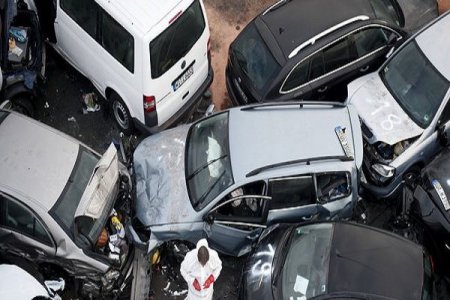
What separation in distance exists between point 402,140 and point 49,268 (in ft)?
16.1

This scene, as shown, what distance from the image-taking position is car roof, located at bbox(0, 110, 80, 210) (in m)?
8.68

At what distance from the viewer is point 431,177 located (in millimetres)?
9211

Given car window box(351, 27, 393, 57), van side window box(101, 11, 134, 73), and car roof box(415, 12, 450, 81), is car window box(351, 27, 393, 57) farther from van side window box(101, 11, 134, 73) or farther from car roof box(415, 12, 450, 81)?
van side window box(101, 11, 134, 73)

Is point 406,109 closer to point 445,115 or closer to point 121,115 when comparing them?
point 445,115

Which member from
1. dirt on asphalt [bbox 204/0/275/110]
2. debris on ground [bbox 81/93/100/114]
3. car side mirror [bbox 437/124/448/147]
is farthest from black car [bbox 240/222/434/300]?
debris on ground [bbox 81/93/100/114]

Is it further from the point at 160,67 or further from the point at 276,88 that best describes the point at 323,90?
the point at 160,67

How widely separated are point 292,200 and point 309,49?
2.28 metres

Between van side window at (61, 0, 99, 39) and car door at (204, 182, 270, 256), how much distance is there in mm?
3102

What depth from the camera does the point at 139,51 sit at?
939 centimetres

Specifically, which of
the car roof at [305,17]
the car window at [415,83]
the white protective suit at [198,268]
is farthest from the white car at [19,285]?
the car window at [415,83]

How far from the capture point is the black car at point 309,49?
32.9ft

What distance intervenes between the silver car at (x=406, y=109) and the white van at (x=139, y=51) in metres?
2.34

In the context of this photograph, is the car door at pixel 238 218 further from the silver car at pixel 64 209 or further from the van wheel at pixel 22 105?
the van wheel at pixel 22 105

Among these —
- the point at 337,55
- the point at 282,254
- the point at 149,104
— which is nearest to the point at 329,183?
the point at 282,254
